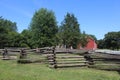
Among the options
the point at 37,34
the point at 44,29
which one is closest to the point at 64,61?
the point at 44,29

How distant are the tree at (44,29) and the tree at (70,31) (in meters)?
13.1

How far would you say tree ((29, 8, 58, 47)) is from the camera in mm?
82875

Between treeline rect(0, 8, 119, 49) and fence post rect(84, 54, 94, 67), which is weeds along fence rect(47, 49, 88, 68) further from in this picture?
treeline rect(0, 8, 119, 49)

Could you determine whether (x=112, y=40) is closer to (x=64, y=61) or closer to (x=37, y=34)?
(x=37, y=34)

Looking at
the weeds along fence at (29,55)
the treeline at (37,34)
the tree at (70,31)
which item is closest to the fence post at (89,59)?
the weeds along fence at (29,55)

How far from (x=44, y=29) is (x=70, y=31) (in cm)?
1756

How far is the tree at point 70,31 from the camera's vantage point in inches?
3836

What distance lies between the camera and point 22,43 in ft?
289

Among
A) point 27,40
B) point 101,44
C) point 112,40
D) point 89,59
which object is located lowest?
point 89,59

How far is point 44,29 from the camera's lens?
3265 inches

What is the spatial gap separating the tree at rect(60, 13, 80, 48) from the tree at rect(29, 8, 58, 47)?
13.1 m

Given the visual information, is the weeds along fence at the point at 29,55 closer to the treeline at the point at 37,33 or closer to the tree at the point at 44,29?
the treeline at the point at 37,33

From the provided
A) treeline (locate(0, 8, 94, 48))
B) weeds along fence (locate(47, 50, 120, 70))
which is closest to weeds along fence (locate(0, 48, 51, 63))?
weeds along fence (locate(47, 50, 120, 70))

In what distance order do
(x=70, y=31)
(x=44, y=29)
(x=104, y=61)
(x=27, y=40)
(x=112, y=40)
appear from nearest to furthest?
(x=104, y=61), (x=44, y=29), (x=27, y=40), (x=70, y=31), (x=112, y=40)
